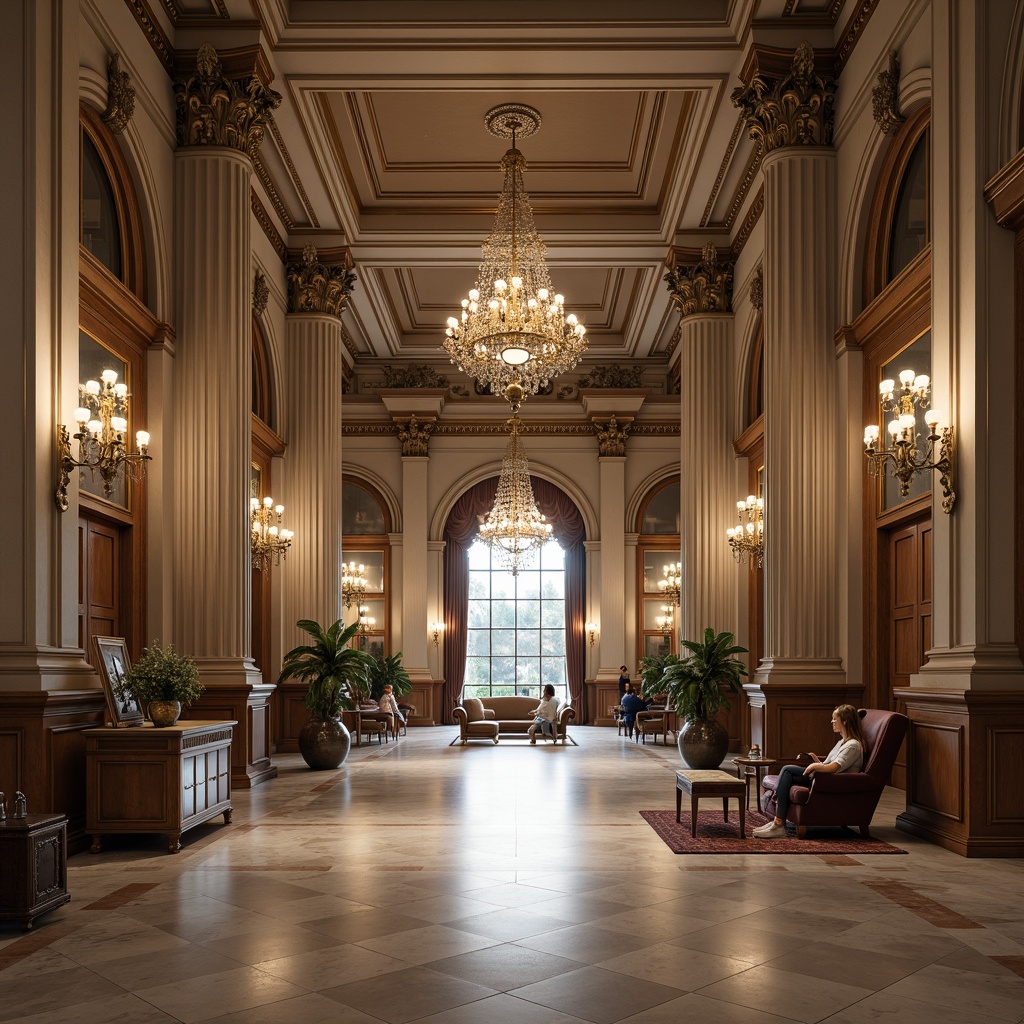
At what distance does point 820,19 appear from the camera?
37.4 ft

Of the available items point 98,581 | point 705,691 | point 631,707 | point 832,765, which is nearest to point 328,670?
point 98,581

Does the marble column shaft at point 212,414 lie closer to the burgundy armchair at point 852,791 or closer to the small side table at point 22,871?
the small side table at point 22,871

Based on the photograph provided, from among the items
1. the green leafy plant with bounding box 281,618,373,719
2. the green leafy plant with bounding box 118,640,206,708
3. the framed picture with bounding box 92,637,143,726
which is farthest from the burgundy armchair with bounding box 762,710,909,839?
the green leafy plant with bounding box 281,618,373,719

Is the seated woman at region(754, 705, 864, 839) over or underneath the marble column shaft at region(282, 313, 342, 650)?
underneath

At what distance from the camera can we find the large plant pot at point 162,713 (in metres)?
8.09

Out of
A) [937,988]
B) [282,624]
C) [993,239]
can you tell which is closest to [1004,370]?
[993,239]

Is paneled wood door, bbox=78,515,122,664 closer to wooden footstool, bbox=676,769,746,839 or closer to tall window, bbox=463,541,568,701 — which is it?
wooden footstool, bbox=676,769,746,839

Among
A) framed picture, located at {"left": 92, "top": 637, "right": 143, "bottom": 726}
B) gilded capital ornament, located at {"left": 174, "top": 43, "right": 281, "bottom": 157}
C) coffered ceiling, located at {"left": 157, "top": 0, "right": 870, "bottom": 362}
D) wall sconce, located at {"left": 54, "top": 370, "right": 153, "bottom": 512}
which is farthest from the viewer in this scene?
coffered ceiling, located at {"left": 157, "top": 0, "right": 870, "bottom": 362}

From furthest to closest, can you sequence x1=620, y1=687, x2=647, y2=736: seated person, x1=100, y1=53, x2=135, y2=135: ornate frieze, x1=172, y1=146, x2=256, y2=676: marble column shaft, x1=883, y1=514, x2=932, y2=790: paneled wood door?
x1=620, y1=687, x2=647, y2=736: seated person < x1=172, y1=146, x2=256, y2=676: marble column shaft < x1=883, y1=514, x2=932, y2=790: paneled wood door < x1=100, y1=53, x2=135, y2=135: ornate frieze

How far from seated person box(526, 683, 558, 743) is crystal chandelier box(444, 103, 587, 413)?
7.10 m

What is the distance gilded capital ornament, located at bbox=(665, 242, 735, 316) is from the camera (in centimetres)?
1661

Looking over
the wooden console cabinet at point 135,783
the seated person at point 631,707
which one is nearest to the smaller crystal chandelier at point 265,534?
the wooden console cabinet at point 135,783

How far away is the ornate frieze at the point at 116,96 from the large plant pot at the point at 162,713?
4.99 metres

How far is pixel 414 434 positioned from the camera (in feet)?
80.5
